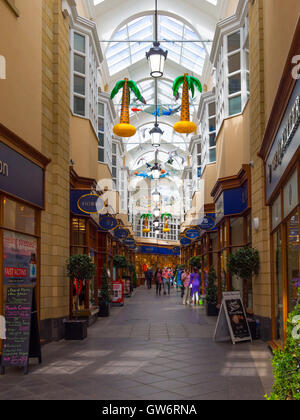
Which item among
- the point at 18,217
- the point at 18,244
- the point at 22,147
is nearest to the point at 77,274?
the point at 18,244

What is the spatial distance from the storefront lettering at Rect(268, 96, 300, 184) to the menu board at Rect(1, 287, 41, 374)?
4.44m

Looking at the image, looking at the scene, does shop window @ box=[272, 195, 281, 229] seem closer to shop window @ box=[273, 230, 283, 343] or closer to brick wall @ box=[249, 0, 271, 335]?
shop window @ box=[273, 230, 283, 343]

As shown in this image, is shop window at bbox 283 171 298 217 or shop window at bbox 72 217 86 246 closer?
shop window at bbox 283 171 298 217

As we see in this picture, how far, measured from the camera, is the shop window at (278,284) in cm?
902

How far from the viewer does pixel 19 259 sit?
937 cm

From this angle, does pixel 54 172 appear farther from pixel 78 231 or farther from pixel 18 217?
pixel 78 231

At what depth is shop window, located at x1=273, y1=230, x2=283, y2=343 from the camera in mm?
9023

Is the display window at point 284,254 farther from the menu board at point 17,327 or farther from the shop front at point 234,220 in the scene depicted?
the menu board at point 17,327

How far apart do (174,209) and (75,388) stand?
4783cm

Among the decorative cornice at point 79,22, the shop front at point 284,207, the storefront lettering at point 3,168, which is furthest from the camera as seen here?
the decorative cornice at point 79,22

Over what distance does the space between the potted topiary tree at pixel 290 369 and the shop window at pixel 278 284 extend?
497cm

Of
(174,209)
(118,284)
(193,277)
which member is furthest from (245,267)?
(174,209)

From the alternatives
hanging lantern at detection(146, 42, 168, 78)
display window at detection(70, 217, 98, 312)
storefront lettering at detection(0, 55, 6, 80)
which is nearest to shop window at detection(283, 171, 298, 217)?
hanging lantern at detection(146, 42, 168, 78)

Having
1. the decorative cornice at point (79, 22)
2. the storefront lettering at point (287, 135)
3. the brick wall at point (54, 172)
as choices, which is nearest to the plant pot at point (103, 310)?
the brick wall at point (54, 172)
